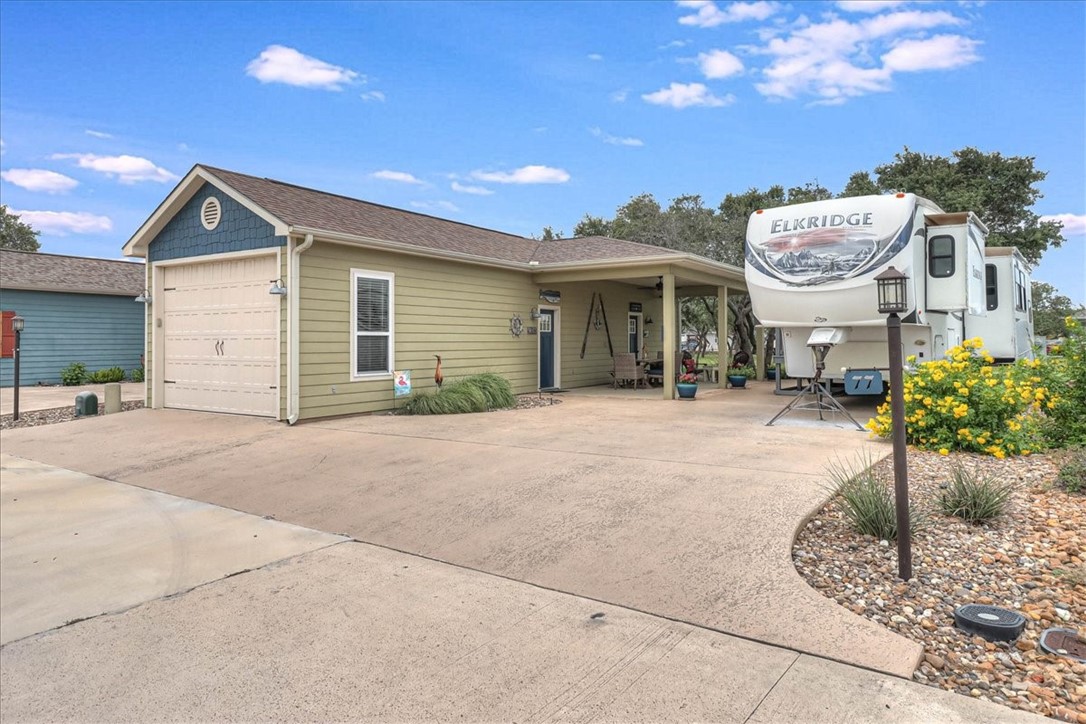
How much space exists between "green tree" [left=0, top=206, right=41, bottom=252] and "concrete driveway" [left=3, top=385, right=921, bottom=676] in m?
38.2

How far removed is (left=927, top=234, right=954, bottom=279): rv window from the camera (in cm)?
912

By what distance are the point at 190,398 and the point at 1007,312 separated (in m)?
15.0

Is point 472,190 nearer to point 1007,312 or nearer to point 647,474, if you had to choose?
point 1007,312

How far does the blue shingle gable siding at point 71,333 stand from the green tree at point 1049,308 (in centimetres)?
3904

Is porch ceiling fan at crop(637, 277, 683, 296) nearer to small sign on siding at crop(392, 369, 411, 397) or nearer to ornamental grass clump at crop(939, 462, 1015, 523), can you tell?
small sign on siding at crop(392, 369, 411, 397)

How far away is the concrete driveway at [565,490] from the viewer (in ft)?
11.0

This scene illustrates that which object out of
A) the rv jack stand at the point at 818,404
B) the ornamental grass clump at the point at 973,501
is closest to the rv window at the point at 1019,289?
the rv jack stand at the point at 818,404

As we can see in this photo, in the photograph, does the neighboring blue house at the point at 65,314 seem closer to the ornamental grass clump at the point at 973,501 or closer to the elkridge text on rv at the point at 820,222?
the elkridge text on rv at the point at 820,222

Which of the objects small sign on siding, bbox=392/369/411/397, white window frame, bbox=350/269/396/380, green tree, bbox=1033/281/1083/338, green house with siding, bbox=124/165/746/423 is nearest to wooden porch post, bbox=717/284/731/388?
green house with siding, bbox=124/165/746/423

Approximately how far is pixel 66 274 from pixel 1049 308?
48.9 m

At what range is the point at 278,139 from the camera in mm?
16141

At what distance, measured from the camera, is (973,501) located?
4.43 metres

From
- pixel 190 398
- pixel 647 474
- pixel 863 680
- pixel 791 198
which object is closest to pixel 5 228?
pixel 190 398

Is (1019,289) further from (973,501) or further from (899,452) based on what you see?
(899,452)
